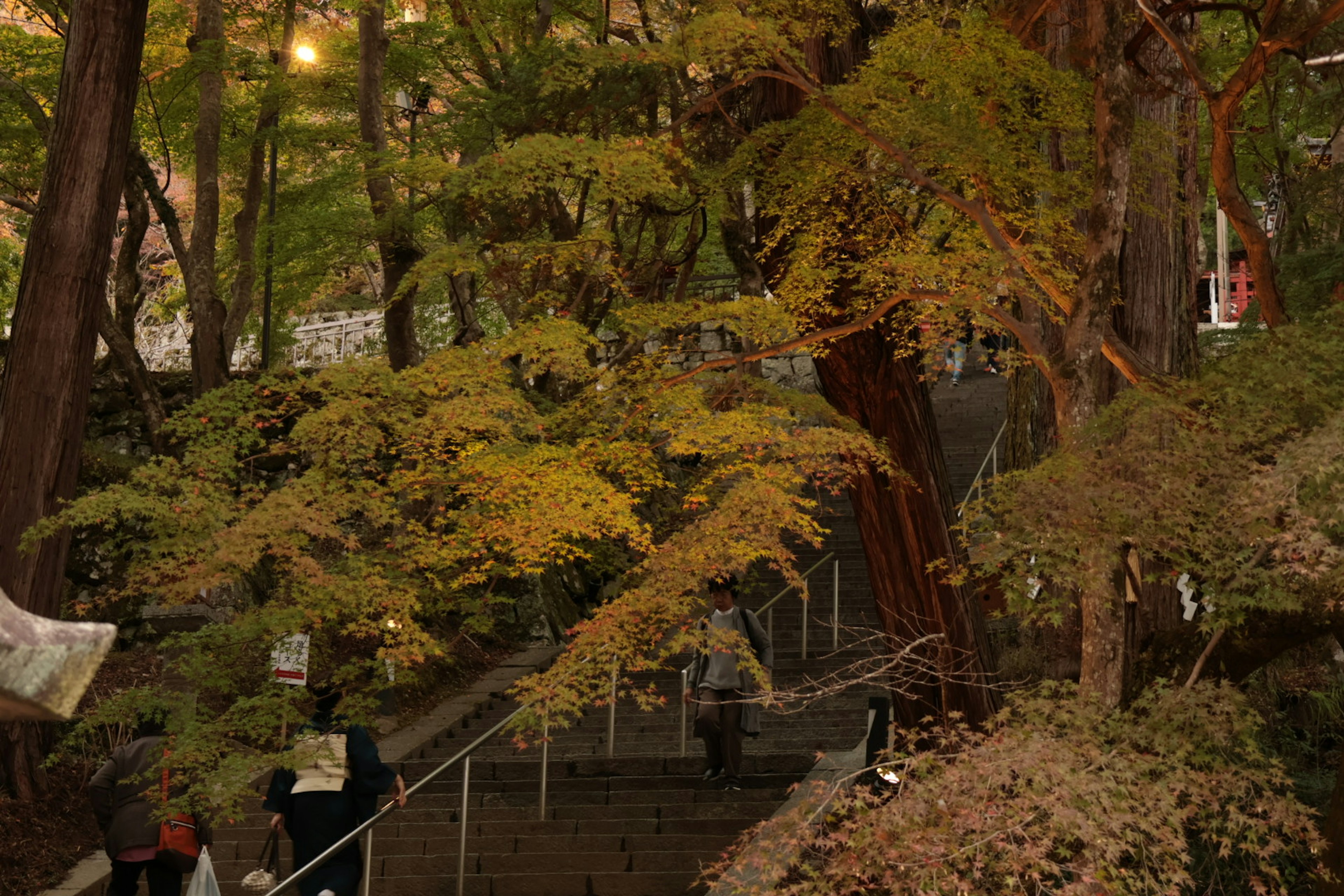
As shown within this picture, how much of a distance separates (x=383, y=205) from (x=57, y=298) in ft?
11.9

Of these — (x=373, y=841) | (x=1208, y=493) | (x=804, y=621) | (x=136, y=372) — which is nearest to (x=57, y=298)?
(x=136, y=372)

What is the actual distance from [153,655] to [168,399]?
6.16 meters

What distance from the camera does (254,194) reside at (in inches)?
693

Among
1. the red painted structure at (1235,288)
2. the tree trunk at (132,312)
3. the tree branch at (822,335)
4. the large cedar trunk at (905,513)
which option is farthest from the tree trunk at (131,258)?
the red painted structure at (1235,288)

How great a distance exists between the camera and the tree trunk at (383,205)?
13367 millimetres

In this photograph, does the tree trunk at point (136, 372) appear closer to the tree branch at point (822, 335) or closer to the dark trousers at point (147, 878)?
the tree branch at point (822, 335)

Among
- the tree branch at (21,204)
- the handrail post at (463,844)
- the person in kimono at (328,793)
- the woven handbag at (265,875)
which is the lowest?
the woven handbag at (265,875)

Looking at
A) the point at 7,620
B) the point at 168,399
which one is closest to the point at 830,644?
the point at 168,399

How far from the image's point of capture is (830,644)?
14953 mm

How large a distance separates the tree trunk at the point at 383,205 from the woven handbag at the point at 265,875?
19.5 ft

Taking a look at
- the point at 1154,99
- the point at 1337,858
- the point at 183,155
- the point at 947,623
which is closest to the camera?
the point at 1337,858

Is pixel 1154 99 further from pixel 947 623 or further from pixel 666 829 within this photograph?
pixel 666 829

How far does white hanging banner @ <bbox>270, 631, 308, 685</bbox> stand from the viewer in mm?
9375

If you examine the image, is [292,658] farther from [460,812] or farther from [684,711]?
[684,711]
